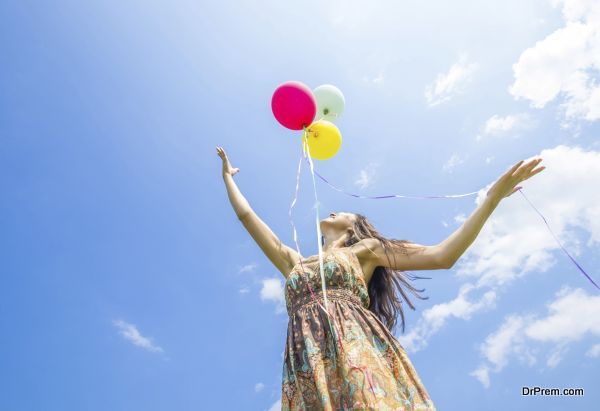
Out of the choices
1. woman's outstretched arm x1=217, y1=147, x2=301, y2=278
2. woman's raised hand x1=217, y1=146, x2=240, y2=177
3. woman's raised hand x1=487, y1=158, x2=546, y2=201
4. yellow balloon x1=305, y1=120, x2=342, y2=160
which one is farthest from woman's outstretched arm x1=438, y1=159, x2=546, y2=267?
woman's raised hand x1=217, y1=146, x2=240, y2=177

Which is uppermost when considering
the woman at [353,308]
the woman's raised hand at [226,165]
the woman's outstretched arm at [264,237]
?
the woman's raised hand at [226,165]

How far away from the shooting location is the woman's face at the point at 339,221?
3.72 meters

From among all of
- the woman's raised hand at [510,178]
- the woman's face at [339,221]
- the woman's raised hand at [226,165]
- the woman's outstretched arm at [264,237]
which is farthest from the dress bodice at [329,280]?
the woman's raised hand at [226,165]

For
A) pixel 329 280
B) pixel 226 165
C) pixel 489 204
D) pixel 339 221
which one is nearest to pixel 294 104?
pixel 226 165

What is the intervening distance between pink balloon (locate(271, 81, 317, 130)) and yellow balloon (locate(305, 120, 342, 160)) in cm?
15

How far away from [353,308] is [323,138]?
1.58 m

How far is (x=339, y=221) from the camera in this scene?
374 centimetres

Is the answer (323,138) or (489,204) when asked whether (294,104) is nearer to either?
(323,138)

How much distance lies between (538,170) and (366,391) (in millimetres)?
1678

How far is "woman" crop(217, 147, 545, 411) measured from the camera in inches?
98.3

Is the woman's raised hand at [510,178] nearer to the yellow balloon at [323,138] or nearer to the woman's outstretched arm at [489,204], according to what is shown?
the woman's outstretched arm at [489,204]

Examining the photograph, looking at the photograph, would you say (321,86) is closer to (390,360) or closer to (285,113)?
(285,113)

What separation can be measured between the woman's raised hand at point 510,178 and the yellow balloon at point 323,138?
145 centimetres

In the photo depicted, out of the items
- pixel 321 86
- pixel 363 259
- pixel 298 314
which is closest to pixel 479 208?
pixel 363 259
